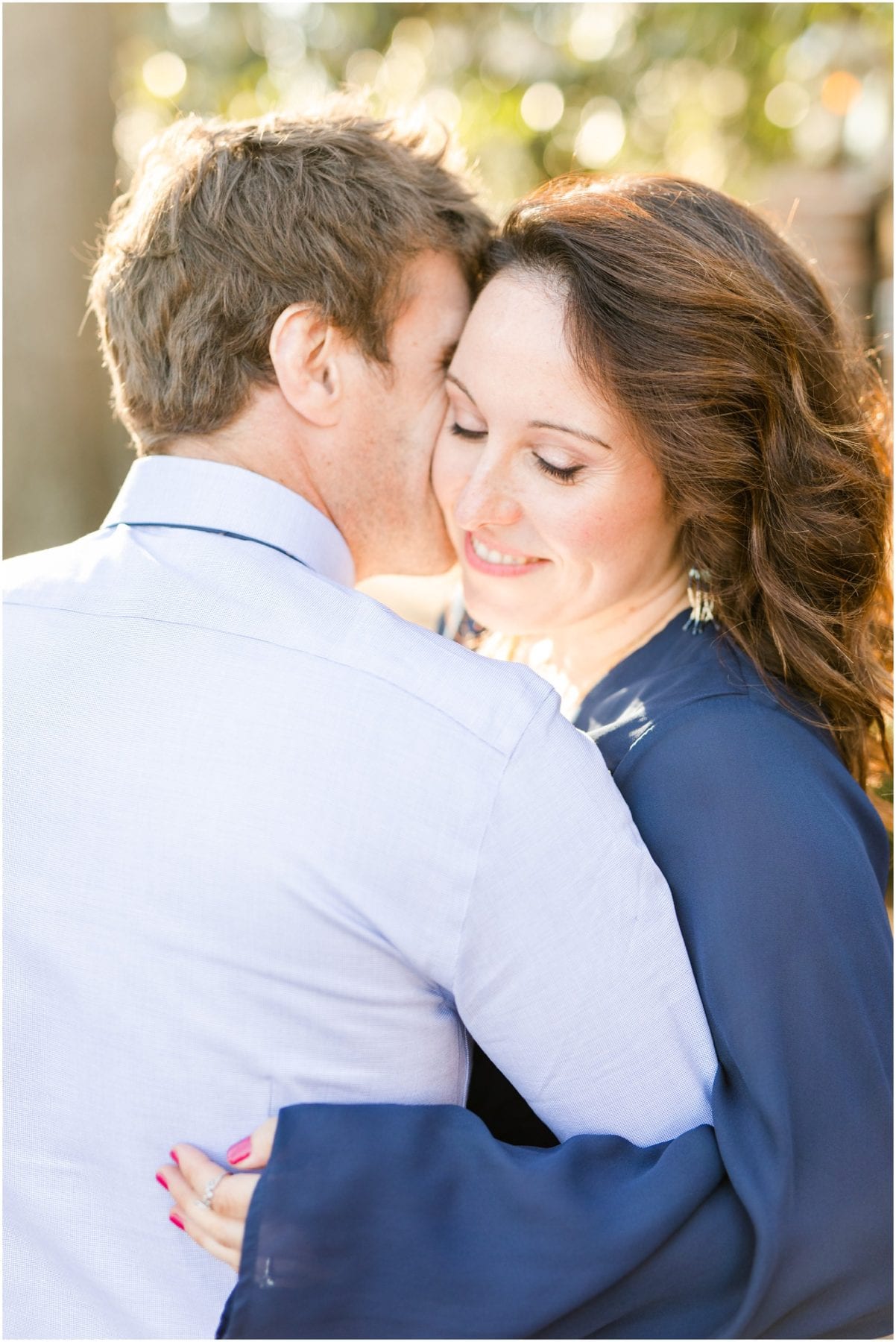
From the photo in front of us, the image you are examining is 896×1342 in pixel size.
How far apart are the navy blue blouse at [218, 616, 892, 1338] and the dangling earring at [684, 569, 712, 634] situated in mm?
281

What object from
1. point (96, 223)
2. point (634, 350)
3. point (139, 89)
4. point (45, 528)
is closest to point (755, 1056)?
point (634, 350)

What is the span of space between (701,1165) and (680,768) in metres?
0.55

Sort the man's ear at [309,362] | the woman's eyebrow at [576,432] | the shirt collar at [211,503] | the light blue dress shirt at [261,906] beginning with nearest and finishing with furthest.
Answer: the light blue dress shirt at [261,906]
the shirt collar at [211,503]
the man's ear at [309,362]
the woman's eyebrow at [576,432]

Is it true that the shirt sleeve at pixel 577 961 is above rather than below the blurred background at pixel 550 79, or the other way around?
below

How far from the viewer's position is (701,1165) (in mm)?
1604

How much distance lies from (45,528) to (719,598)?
2.40 m

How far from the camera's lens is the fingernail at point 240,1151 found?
149cm

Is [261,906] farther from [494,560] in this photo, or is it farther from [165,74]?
[165,74]

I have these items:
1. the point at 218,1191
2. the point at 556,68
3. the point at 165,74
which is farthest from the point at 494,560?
the point at 165,74

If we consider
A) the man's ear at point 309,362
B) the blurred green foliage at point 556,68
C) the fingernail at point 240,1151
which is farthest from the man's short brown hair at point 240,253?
the blurred green foliage at point 556,68

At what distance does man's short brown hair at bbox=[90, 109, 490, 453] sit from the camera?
2031 mm

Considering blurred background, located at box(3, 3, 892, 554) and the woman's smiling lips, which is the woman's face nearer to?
the woman's smiling lips

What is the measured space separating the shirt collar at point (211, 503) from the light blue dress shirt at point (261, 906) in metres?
0.21

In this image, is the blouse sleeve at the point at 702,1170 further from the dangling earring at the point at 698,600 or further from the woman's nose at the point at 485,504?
the woman's nose at the point at 485,504
